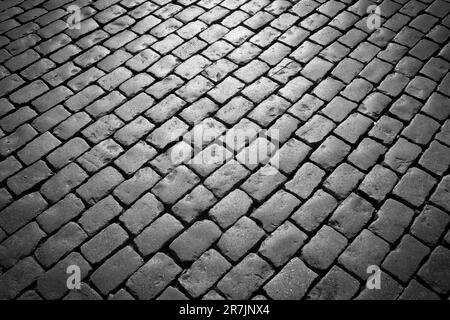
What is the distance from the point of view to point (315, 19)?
4.14 meters

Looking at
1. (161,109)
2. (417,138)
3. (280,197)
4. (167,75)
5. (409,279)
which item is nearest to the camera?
(409,279)

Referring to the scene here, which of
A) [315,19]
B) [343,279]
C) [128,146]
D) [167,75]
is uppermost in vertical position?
[315,19]

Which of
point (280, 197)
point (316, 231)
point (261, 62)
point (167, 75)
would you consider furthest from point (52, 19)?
point (316, 231)

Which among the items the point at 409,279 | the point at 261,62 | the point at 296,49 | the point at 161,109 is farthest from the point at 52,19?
the point at 409,279

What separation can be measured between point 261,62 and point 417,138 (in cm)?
186

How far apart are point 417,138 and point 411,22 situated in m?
1.90

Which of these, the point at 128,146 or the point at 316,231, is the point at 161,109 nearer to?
the point at 128,146

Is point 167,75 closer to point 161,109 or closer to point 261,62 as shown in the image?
point 161,109

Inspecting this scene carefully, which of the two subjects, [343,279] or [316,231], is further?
[316,231]

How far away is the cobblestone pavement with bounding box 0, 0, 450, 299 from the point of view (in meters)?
2.51

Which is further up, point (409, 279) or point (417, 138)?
point (417, 138)

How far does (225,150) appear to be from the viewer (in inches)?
124

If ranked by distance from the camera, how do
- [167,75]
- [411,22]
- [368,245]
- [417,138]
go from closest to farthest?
[368,245]
[417,138]
[167,75]
[411,22]

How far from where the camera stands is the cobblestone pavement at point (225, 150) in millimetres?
2513
